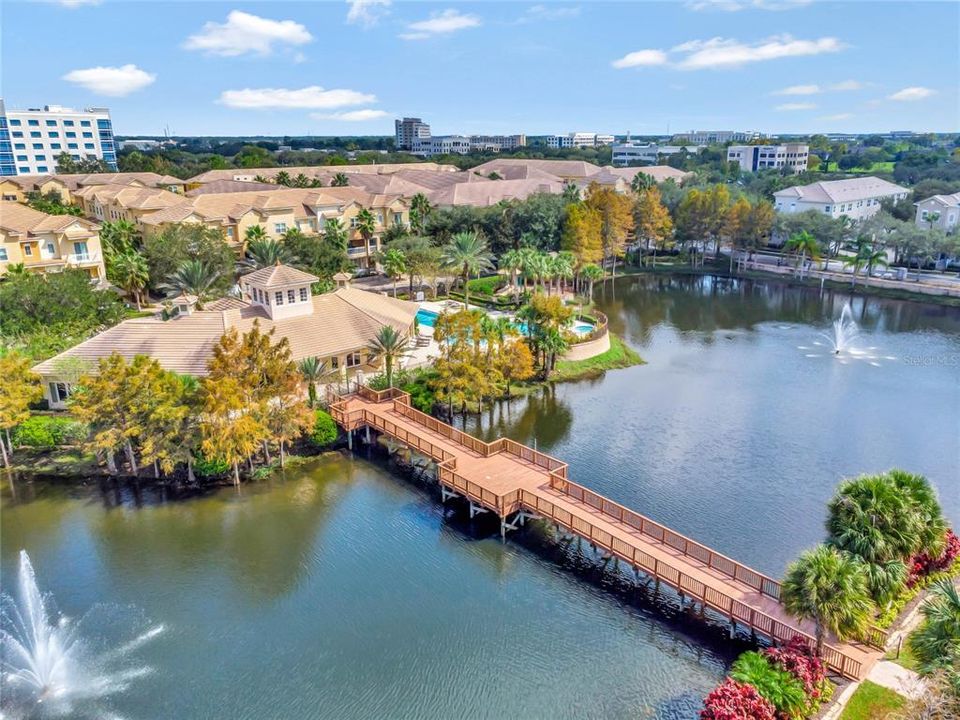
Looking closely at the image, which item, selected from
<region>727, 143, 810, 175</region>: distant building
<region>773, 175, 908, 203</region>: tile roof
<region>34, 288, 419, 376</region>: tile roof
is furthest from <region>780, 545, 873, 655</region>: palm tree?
<region>727, 143, 810, 175</region>: distant building

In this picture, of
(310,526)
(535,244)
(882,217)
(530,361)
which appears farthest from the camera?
(882,217)

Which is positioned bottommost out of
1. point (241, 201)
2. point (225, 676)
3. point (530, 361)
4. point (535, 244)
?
point (225, 676)

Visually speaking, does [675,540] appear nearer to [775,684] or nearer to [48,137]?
[775,684]

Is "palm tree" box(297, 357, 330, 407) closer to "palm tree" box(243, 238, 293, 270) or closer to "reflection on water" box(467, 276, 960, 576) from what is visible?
"reflection on water" box(467, 276, 960, 576)

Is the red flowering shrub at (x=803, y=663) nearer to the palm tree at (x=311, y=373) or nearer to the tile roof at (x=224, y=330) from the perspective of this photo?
the palm tree at (x=311, y=373)

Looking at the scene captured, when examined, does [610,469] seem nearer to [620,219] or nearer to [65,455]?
[65,455]

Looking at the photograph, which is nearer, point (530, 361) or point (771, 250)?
point (530, 361)

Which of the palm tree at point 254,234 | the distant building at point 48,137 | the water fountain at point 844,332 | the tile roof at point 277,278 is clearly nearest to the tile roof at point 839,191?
the water fountain at point 844,332

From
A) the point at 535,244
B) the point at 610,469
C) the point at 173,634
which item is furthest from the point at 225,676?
the point at 535,244
